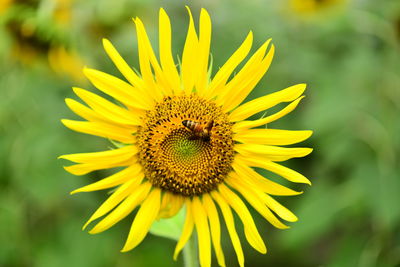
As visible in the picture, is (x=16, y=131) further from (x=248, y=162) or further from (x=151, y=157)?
(x=248, y=162)

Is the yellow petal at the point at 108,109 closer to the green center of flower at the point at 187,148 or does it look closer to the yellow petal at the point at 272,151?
the green center of flower at the point at 187,148

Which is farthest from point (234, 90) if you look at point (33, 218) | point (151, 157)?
point (33, 218)

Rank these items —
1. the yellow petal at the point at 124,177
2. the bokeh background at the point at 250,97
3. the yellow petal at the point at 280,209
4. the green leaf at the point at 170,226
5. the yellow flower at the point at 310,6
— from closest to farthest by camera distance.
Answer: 1. the yellow petal at the point at 280,209
2. the yellow petal at the point at 124,177
3. the green leaf at the point at 170,226
4. the bokeh background at the point at 250,97
5. the yellow flower at the point at 310,6

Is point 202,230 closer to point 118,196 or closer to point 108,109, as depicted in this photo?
point 118,196

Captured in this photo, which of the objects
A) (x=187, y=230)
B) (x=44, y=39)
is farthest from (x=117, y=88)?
(x=44, y=39)

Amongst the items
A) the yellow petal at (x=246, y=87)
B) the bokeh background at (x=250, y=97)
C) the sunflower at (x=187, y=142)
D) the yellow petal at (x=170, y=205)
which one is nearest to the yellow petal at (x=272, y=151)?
the sunflower at (x=187, y=142)

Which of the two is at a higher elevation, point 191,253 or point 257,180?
point 257,180

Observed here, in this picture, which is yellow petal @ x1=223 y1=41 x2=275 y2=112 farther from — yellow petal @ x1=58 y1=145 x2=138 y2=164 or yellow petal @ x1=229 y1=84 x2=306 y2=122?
yellow petal @ x1=58 y1=145 x2=138 y2=164
